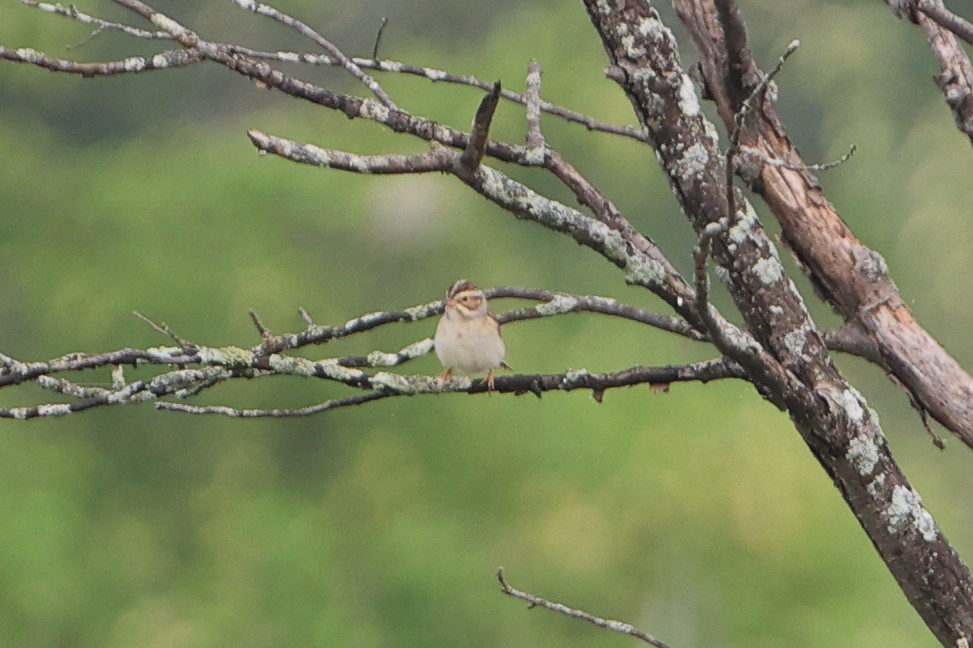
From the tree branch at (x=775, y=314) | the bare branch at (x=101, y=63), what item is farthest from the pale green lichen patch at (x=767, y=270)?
the bare branch at (x=101, y=63)

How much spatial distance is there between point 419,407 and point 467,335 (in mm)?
17378

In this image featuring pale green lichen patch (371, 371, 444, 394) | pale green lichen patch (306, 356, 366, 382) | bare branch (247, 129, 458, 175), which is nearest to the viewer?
bare branch (247, 129, 458, 175)

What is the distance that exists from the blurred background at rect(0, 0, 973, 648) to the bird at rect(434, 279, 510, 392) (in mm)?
11863

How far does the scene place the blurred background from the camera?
19.1m

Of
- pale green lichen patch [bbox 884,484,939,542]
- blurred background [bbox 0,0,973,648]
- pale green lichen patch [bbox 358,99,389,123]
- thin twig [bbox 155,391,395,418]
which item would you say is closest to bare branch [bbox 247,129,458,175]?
pale green lichen patch [bbox 358,99,389,123]

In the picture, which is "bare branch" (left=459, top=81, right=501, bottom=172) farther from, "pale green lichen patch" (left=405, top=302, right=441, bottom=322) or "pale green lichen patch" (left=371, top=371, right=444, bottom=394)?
"pale green lichen patch" (left=405, top=302, right=441, bottom=322)

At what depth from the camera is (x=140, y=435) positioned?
22.4 metres

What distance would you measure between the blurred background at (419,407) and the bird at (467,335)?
11.9 metres

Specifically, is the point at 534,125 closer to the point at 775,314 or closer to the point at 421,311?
the point at 775,314

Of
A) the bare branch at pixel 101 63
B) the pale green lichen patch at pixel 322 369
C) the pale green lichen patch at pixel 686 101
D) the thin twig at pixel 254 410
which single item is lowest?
the thin twig at pixel 254 410

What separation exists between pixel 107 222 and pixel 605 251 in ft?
75.1

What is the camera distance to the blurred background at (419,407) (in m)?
19.1

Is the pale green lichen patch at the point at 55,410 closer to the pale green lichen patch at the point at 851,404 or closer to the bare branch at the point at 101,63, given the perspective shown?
the bare branch at the point at 101,63

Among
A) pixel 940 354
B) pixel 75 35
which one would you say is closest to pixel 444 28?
pixel 75 35
